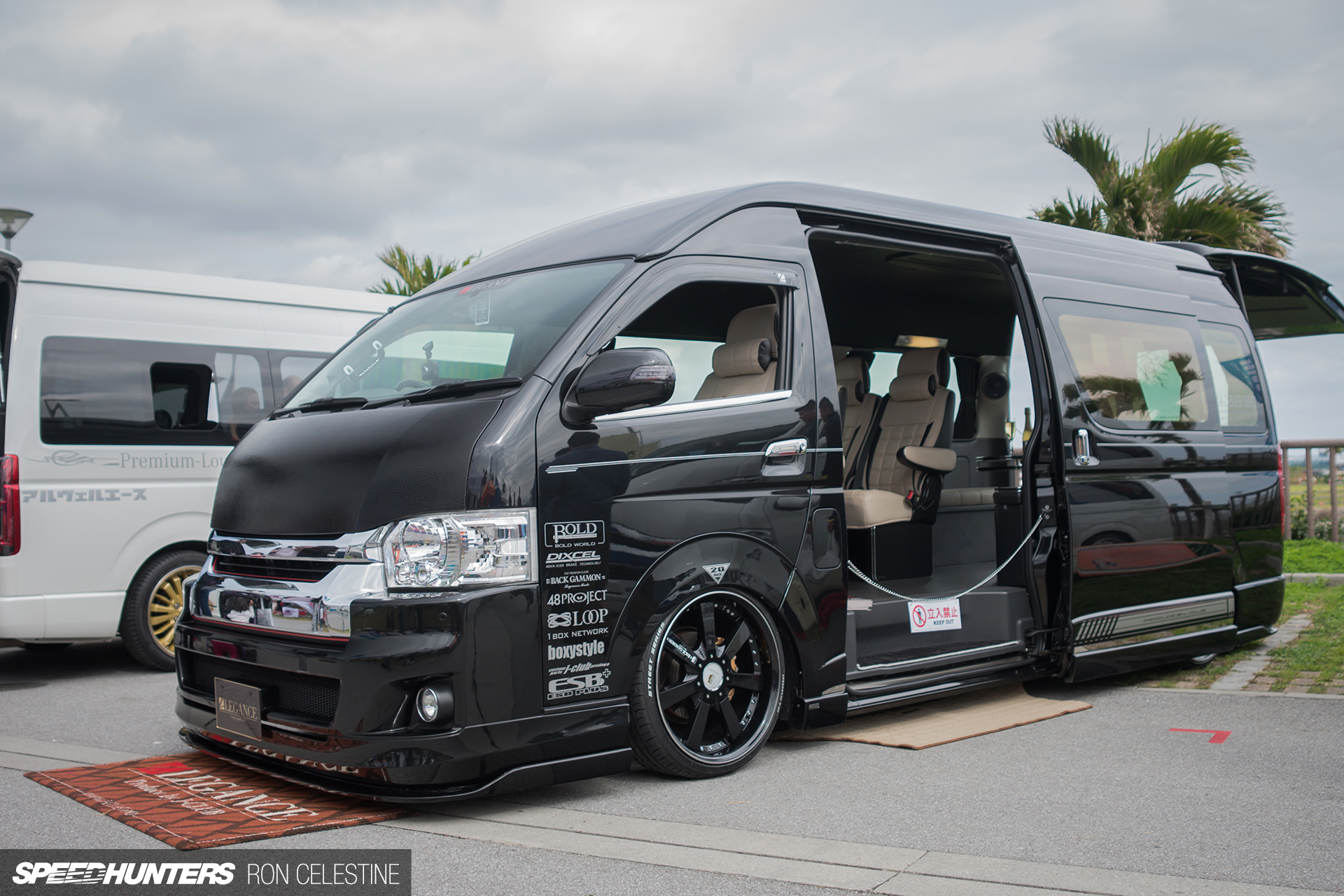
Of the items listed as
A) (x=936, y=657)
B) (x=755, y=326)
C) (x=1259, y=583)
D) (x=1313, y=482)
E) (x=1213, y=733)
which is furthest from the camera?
(x=1313, y=482)

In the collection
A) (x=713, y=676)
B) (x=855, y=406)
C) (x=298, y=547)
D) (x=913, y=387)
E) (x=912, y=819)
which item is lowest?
(x=912, y=819)

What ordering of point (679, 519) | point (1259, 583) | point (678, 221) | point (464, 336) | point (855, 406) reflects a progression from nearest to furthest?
point (679, 519)
point (678, 221)
point (464, 336)
point (1259, 583)
point (855, 406)

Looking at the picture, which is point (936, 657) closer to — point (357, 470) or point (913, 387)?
point (913, 387)

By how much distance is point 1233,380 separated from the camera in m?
7.18

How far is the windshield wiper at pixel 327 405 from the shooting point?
4.55 meters

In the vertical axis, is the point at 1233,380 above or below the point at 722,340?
below

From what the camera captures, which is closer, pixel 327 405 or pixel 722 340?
pixel 327 405

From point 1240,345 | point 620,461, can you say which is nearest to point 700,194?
point 620,461

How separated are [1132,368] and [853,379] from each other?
1.81 m

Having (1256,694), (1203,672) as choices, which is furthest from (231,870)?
(1203,672)

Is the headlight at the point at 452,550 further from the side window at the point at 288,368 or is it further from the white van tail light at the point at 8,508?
the side window at the point at 288,368

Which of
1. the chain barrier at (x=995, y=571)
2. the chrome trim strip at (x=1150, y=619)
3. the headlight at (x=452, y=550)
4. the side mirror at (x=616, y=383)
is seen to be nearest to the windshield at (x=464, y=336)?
the side mirror at (x=616, y=383)

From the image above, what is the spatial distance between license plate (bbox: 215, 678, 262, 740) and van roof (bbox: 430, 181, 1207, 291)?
6.83ft

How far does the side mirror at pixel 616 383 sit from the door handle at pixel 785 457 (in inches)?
27.2
